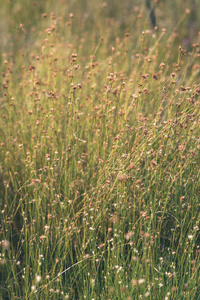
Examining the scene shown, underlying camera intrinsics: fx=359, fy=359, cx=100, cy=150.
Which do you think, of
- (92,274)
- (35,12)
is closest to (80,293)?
(92,274)

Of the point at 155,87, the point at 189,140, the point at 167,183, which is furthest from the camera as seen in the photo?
the point at 155,87

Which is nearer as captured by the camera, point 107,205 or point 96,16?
point 107,205

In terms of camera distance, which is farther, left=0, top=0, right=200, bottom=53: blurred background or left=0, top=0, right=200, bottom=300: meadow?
left=0, top=0, right=200, bottom=53: blurred background

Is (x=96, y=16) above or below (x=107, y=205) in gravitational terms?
above

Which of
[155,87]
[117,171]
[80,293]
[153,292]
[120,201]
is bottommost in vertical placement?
[80,293]

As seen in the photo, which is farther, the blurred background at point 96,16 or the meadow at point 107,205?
the blurred background at point 96,16

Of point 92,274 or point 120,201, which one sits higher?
point 120,201

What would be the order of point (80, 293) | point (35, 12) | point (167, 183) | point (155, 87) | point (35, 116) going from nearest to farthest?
point (80, 293) → point (167, 183) → point (35, 116) → point (155, 87) → point (35, 12)

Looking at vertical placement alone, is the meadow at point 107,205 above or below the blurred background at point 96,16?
below

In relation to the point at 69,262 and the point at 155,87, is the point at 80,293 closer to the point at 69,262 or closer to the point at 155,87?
the point at 69,262

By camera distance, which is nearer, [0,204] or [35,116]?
[0,204]

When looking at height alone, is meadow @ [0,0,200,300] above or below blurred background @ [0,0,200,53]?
below

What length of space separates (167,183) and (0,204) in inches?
51.4

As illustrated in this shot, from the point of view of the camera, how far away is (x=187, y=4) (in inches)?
240
